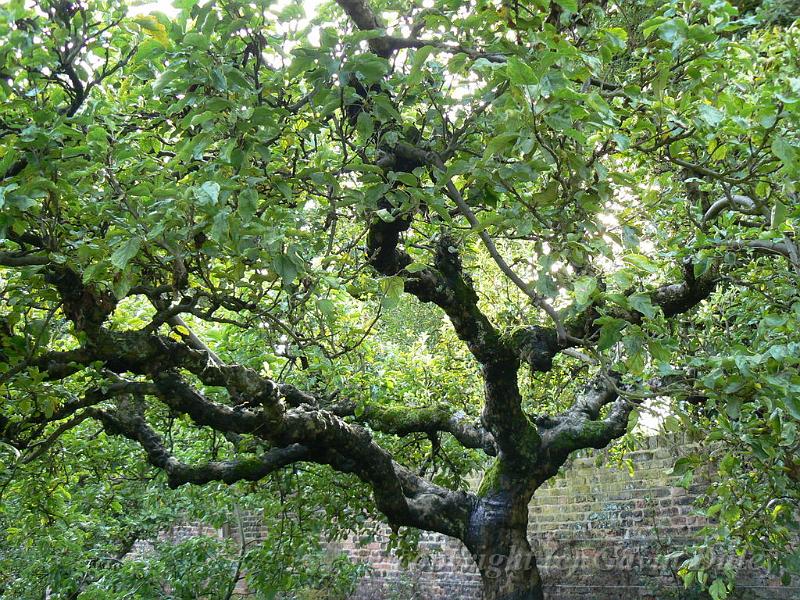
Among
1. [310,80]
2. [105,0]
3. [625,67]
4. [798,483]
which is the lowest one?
[798,483]

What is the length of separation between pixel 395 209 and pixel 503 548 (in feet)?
10.5

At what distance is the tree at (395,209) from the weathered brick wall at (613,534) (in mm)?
1467

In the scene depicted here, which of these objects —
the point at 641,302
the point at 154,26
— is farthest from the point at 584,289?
the point at 154,26

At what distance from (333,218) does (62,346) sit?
2.98 meters

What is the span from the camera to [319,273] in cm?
256

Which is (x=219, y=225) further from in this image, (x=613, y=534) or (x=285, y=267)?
(x=613, y=534)

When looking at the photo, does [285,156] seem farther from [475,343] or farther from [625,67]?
[625,67]

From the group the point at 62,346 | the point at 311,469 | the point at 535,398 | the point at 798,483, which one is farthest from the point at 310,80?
the point at 535,398

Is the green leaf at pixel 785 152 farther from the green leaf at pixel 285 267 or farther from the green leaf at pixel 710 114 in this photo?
the green leaf at pixel 285 267

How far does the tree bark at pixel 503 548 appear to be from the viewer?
473 cm

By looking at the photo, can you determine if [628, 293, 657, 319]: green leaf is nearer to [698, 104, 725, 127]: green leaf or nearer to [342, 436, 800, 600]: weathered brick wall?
[698, 104, 725, 127]: green leaf

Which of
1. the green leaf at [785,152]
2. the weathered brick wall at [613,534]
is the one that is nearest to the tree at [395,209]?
the green leaf at [785,152]

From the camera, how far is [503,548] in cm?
481

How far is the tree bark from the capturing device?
473 cm
